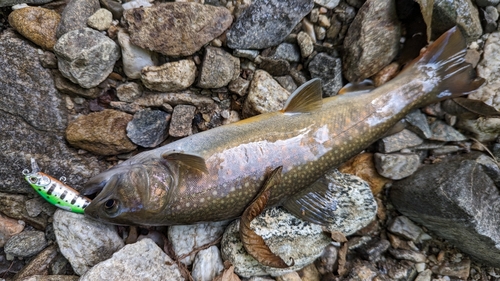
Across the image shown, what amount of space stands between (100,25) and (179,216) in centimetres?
176

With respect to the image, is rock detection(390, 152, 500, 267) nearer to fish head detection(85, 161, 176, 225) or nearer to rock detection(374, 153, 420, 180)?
rock detection(374, 153, 420, 180)

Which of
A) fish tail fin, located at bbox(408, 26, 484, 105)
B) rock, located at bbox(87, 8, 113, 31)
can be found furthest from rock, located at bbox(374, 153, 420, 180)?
rock, located at bbox(87, 8, 113, 31)

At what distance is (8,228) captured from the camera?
280 centimetres

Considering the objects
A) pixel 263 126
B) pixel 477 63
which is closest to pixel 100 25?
pixel 263 126

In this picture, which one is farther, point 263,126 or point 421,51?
point 421,51

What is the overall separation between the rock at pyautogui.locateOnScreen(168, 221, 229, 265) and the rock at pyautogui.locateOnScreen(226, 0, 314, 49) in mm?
1766

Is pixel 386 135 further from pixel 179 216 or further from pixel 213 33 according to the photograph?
Result: pixel 179 216

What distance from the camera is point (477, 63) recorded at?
9.68 feet

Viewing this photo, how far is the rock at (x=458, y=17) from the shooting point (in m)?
2.71

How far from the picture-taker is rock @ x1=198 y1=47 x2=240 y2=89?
2697mm

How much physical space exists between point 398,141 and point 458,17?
1.25 metres

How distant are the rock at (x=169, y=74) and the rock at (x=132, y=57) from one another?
61 millimetres

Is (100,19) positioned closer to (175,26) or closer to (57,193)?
(175,26)

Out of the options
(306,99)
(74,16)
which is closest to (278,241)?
(306,99)
